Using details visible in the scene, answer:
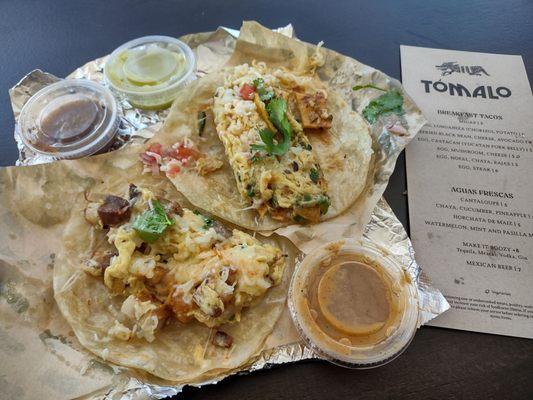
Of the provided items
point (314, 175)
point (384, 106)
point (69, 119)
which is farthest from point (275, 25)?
point (69, 119)

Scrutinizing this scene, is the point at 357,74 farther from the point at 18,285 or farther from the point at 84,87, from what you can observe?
the point at 18,285

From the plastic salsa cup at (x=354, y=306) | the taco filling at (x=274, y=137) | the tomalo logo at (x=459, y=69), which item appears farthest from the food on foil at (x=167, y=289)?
the tomalo logo at (x=459, y=69)

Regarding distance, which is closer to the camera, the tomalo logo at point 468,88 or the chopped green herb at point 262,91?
the chopped green herb at point 262,91

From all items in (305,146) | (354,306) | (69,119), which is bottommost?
(354,306)

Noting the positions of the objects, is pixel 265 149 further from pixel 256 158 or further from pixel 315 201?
pixel 315 201

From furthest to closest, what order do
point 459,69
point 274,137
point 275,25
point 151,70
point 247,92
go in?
point 275,25
point 459,69
point 151,70
point 247,92
point 274,137

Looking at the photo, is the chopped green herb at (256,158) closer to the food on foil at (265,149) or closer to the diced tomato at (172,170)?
the food on foil at (265,149)

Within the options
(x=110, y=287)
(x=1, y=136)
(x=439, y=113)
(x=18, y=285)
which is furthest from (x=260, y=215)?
(x=1, y=136)
